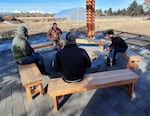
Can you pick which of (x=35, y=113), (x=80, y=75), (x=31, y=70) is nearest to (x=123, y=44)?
(x=80, y=75)

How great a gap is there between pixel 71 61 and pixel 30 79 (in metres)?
0.92

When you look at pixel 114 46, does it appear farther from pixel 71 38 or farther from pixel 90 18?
pixel 90 18

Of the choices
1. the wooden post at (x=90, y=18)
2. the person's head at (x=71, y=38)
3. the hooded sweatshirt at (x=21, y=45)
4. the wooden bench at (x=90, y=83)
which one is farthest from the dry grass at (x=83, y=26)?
the person's head at (x=71, y=38)

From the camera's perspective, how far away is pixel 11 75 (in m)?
4.40

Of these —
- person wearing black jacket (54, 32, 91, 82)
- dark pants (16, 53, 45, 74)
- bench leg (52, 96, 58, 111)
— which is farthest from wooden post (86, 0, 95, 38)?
bench leg (52, 96, 58, 111)

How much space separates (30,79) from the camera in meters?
3.05

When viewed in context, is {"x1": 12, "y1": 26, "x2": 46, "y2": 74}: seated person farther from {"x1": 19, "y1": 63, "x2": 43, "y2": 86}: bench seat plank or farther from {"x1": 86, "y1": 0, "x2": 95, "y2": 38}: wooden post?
{"x1": 86, "y1": 0, "x2": 95, "y2": 38}: wooden post

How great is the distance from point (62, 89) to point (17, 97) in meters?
1.20

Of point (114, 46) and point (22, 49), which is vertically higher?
point (22, 49)

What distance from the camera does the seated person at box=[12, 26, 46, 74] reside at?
3.63 metres

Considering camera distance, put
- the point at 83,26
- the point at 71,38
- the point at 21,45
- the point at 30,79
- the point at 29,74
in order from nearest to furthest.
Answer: the point at 71,38
the point at 30,79
the point at 29,74
the point at 21,45
the point at 83,26

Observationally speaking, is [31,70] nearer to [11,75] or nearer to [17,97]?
[17,97]

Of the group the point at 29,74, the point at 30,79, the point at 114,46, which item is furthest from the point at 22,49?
the point at 114,46

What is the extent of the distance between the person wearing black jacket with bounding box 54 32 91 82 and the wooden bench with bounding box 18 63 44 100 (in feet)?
1.74
